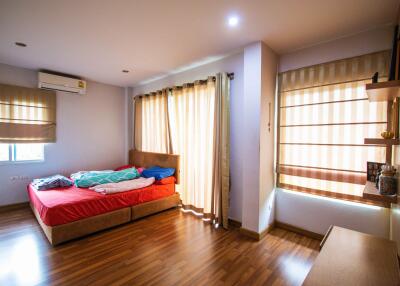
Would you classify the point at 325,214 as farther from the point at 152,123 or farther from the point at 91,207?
the point at 152,123

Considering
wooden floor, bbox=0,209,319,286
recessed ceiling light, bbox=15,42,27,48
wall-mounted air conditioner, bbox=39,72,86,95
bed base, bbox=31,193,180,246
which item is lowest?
wooden floor, bbox=0,209,319,286

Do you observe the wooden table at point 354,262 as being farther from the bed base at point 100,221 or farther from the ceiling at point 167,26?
the bed base at point 100,221

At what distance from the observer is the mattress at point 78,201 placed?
2494 mm

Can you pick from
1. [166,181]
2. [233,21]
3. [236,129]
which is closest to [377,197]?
[236,129]

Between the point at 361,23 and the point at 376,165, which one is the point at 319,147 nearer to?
the point at 376,165

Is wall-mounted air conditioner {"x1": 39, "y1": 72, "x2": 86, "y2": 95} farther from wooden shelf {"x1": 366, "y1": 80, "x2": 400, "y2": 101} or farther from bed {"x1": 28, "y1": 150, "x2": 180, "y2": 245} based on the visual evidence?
wooden shelf {"x1": 366, "y1": 80, "x2": 400, "y2": 101}

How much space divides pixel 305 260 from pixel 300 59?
257 centimetres

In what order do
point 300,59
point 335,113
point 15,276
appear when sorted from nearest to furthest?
1. point 15,276
2. point 335,113
3. point 300,59

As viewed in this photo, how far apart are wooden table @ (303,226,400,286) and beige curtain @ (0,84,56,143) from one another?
188 inches

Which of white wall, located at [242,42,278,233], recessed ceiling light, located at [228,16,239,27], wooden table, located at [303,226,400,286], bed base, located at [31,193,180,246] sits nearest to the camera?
wooden table, located at [303,226,400,286]

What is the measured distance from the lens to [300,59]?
9.18ft

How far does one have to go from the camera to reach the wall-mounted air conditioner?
379cm

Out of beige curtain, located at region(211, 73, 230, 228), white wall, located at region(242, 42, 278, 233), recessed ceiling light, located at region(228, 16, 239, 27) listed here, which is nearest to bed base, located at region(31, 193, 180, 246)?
beige curtain, located at region(211, 73, 230, 228)

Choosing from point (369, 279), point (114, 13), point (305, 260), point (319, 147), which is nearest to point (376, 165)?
point (319, 147)
